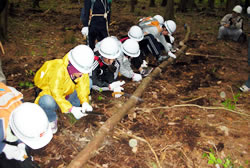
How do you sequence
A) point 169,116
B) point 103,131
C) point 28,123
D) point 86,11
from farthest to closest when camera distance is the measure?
point 86,11 < point 169,116 < point 103,131 < point 28,123

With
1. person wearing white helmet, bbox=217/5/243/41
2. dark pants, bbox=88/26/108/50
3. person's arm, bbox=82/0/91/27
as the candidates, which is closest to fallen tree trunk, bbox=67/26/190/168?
dark pants, bbox=88/26/108/50

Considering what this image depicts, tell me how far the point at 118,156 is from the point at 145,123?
867 millimetres

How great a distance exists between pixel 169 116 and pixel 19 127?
2.58 metres

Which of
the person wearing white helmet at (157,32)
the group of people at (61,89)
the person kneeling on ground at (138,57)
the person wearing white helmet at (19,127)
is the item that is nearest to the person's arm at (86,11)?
the group of people at (61,89)

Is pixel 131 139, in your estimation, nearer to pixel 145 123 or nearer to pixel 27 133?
pixel 145 123

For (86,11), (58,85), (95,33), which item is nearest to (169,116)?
(58,85)

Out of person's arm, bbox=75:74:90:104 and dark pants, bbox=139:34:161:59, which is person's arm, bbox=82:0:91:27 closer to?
dark pants, bbox=139:34:161:59

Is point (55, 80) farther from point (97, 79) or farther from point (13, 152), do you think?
point (97, 79)

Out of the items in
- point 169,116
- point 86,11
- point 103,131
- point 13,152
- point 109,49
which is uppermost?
point 86,11

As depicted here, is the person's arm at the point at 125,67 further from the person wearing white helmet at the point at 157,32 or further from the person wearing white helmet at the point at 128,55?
the person wearing white helmet at the point at 157,32

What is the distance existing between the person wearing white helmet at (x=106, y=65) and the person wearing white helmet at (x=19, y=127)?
181 cm

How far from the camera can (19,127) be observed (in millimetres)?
2031

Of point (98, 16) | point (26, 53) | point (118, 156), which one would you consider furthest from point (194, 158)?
point (26, 53)

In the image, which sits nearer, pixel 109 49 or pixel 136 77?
pixel 109 49
